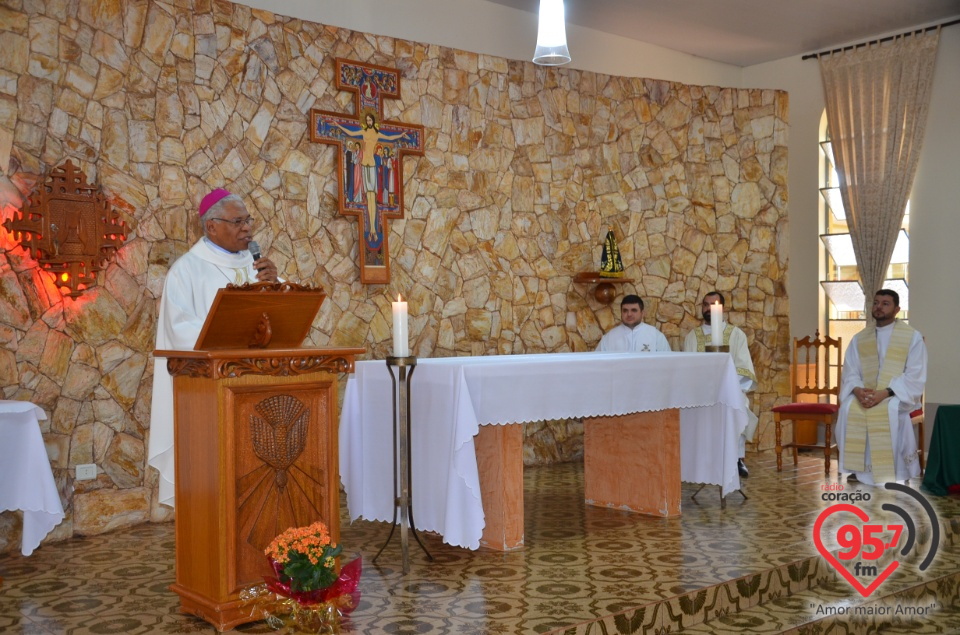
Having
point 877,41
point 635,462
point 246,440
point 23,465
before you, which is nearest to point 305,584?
point 246,440

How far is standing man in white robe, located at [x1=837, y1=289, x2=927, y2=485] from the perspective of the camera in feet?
23.1

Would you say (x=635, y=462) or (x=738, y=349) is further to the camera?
(x=738, y=349)

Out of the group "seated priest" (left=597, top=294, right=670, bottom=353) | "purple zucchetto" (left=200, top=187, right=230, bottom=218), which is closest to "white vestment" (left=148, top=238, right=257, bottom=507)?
"purple zucchetto" (left=200, top=187, right=230, bottom=218)

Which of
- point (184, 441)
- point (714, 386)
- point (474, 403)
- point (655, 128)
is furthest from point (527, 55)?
point (184, 441)

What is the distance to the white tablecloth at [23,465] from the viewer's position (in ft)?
15.0

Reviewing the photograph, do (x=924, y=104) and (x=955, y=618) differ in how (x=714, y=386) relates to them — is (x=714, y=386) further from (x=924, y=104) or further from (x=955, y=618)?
(x=924, y=104)

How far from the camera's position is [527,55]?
27.6ft

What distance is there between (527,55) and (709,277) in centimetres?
272

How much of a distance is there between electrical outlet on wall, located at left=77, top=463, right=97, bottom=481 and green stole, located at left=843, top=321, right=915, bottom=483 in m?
5.39

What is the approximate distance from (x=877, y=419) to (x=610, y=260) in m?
2.53

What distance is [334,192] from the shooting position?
6.86 metres

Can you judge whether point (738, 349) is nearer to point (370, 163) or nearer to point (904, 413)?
point (904, 413)

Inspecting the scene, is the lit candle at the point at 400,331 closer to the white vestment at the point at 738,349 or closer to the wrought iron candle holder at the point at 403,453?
the wrought iron candle holder at the point at 403,453

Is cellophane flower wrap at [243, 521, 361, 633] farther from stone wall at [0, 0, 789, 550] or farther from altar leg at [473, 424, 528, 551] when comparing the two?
stone wall at [0, 0, 789, 550]
